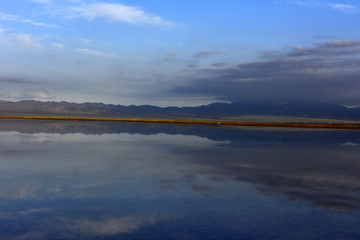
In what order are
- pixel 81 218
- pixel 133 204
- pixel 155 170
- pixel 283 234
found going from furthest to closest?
pixel 155 170 → pixel 133 204 → pixel 81 218 → pixel 283 234

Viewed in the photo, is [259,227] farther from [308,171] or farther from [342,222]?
[308,171]

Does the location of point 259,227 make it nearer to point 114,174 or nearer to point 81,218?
point 81,218

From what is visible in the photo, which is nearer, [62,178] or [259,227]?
[259,227]

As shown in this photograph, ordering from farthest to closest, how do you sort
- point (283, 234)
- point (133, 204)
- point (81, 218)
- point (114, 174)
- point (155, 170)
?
1. point (155, 170)
2. point (114, 174)
3. point (133, 204)
4. point (81, 218)
5. point (283, 234)

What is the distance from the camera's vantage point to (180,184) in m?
11.2

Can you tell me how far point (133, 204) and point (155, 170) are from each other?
4951mm

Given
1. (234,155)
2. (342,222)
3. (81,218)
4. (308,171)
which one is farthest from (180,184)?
(234,155)

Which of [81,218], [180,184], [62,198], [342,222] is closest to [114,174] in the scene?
[180,184]

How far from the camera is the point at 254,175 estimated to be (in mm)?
13227

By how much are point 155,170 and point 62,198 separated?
498 centimetres

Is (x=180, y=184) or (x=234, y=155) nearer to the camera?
(x=180, y=184)

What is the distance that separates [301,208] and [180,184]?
3841 mm

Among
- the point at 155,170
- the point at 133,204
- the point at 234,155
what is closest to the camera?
the point at 133,204

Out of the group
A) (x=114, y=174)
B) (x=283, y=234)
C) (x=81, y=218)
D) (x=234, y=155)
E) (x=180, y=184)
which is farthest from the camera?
(x=234, y=155)
